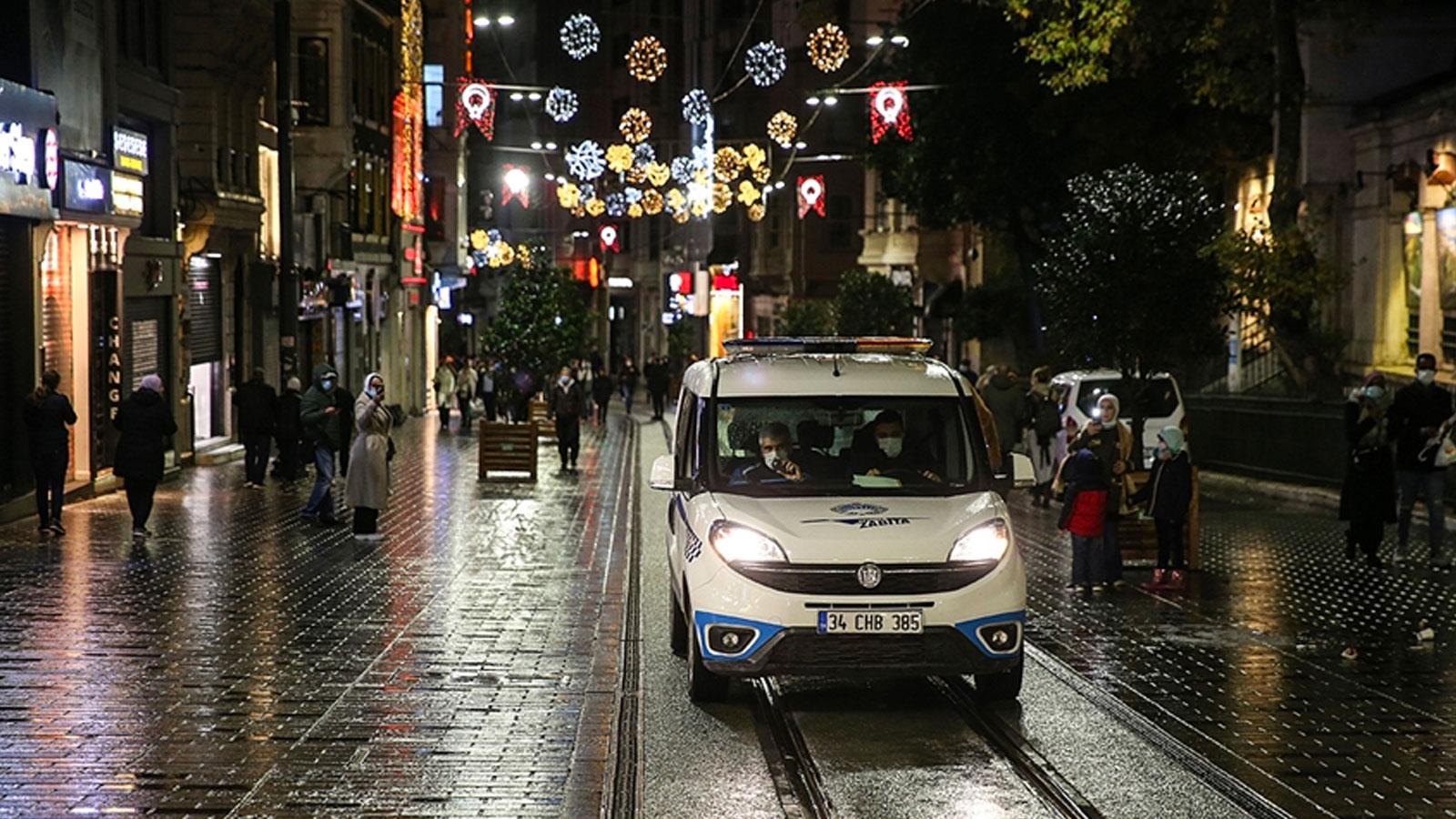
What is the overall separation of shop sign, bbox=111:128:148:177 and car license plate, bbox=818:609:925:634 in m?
20.9

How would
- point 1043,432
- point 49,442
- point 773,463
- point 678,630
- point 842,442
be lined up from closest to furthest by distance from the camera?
point 773,463, point 842,442, point 678,630, point 49,442, point 1043,432

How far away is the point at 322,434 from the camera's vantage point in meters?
27.4

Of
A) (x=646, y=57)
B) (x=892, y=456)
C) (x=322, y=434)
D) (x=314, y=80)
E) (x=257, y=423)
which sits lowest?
(x=257, y=423)

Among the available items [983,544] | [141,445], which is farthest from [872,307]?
[983,544]

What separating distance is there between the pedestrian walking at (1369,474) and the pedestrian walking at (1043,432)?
27.5ft

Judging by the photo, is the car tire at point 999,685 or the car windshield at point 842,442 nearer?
the car tire at point 999,685

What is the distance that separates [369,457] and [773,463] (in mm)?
10993

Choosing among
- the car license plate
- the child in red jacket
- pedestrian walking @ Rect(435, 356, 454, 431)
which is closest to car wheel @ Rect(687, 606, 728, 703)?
the car license plate

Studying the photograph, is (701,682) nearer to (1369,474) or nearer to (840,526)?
(840,526)

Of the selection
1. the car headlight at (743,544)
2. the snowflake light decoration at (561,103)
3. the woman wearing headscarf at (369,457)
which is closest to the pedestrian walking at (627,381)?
the snowflake light decoration at (561,103)

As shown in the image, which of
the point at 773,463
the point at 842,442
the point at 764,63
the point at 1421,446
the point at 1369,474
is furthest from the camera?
the point at 764,63

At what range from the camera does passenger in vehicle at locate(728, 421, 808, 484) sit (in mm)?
14008

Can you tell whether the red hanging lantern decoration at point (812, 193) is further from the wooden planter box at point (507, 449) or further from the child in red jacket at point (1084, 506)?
the child in red jacket at point (1084, 506)

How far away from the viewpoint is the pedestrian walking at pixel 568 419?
3872 centimetres
